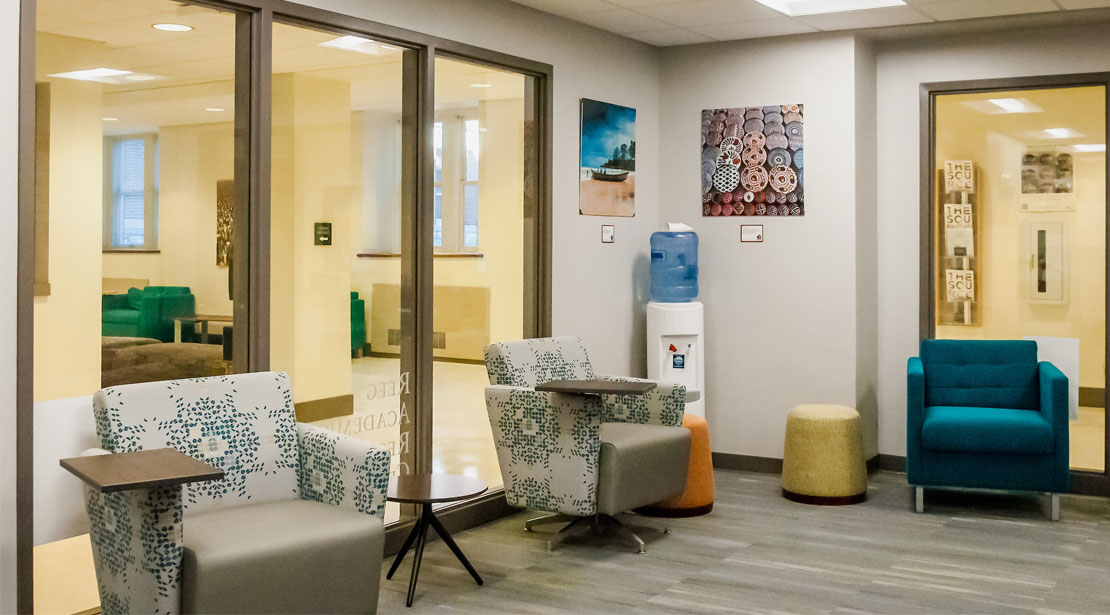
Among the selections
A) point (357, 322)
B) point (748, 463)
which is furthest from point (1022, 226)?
point (357, 322)

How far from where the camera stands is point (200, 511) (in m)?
3.66

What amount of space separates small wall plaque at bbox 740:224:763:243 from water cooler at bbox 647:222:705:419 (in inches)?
12.0

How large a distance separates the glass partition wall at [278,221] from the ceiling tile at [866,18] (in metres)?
1.64

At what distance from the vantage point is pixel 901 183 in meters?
6.84

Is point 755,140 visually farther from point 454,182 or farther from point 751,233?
point 454,182

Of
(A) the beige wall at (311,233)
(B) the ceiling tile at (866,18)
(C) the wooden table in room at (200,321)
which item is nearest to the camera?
(C) the wooden table in room at (200,321)

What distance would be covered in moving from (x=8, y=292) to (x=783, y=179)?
15.3 feet

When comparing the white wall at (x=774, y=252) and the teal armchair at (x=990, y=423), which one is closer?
the teal armchair at (x=990, y=423)

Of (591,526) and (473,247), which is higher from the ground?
(473,247)

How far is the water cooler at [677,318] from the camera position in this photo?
21.9 feet

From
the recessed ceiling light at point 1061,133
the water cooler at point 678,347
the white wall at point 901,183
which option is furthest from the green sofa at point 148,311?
the recessed ceiling light at point 1061,133

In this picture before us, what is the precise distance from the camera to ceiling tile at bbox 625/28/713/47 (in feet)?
21.6

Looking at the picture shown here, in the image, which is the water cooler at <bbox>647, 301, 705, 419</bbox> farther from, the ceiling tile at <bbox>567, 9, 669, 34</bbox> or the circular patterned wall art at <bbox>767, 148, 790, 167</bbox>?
the ceiling tile at <bbox>567, 9, 669, 34</bbox>

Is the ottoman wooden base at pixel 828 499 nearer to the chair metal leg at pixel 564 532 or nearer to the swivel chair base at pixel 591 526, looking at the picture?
the swivel chair base at pixel 591 526
